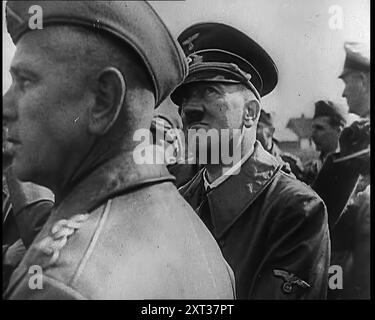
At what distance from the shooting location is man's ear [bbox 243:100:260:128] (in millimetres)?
2387

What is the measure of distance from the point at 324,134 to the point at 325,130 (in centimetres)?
1

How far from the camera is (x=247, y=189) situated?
7.79 feet

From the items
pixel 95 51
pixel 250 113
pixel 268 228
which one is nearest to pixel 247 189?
pixel 268 228

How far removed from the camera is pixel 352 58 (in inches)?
95.7

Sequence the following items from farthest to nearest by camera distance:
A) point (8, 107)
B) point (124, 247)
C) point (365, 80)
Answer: point (365, 80)
point (8, 107)
point (124, 247)

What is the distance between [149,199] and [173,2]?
71cm

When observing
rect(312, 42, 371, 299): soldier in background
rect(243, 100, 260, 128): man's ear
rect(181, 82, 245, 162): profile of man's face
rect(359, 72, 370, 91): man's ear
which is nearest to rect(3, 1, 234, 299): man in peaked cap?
rect(181, 82, 245, 162): profile of man's face

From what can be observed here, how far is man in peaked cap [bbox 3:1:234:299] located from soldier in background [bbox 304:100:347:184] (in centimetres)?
47

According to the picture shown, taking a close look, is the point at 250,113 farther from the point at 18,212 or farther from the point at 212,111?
the point at 18,212

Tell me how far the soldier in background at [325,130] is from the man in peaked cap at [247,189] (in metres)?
0.08

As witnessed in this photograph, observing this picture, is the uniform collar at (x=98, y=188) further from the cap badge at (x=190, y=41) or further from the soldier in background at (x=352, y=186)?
the soldier in background at (x=352, y=186)

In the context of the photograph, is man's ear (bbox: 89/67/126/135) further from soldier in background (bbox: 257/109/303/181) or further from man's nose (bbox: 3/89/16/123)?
soldier in background (bbox: 257/109/303/181)
